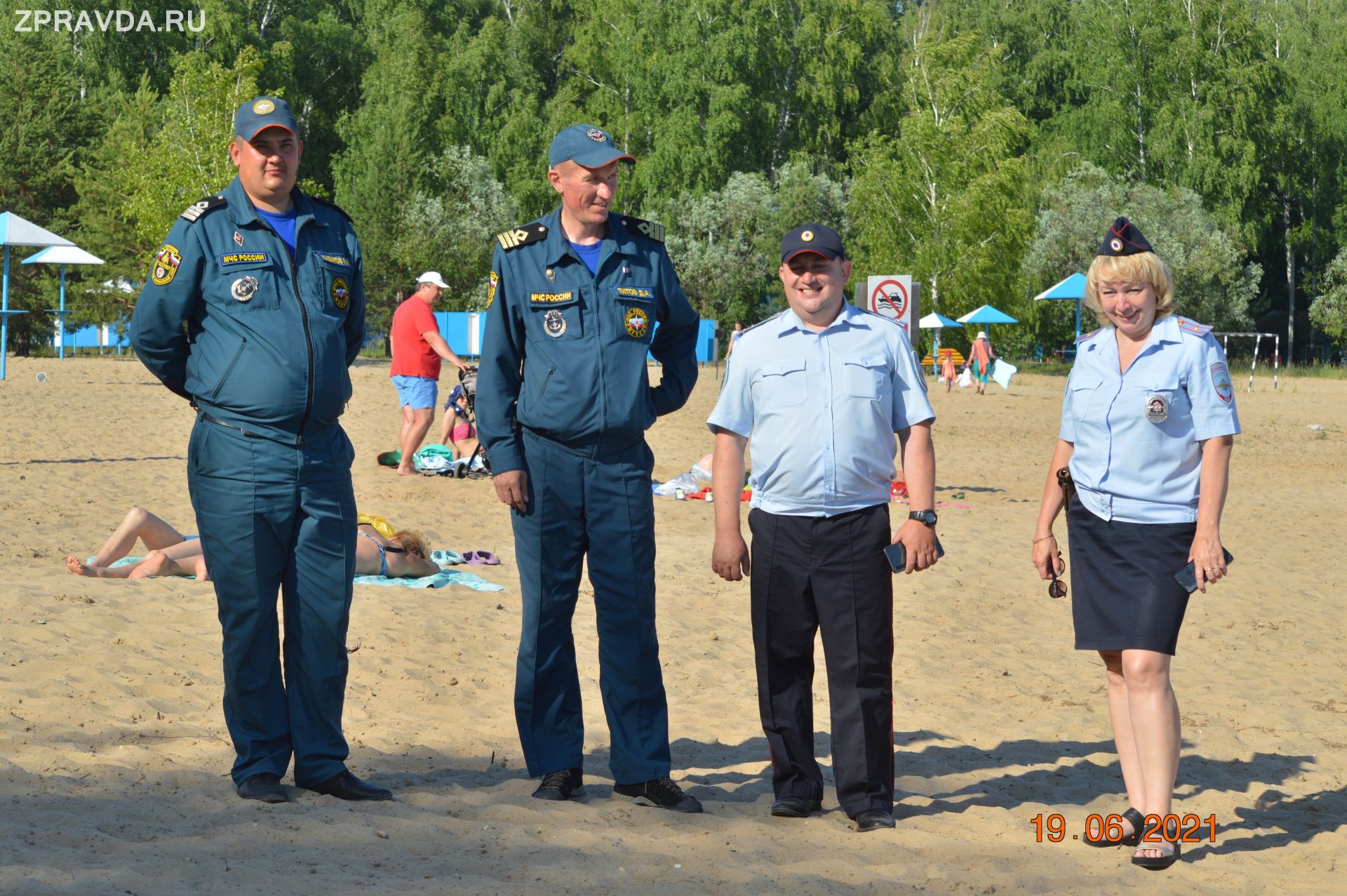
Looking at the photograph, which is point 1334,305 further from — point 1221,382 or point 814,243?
point 814,243

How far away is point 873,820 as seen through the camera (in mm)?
4727

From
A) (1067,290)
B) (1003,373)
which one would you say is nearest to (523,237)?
(1003,373)

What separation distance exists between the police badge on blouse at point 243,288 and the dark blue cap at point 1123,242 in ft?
8.88

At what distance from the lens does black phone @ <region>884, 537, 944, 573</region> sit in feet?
15.3

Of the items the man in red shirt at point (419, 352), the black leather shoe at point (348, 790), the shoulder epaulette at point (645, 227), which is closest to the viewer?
the black leather shoe at point (348, 790)

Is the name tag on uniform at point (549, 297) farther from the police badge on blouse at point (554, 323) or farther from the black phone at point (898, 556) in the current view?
the black phone at point (898, 556)

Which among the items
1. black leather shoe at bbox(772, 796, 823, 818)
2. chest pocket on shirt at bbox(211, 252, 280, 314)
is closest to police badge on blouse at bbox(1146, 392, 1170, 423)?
black leather shoe at bbox(772, 796, 823, 818)

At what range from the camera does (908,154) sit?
50688 millimetres

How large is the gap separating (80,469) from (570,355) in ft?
39.1

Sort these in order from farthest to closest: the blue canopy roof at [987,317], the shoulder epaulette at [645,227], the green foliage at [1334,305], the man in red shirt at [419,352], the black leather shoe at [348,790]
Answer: the green foliage at [1334,305]
the blue canopy roof at [987,317]
the man in red shirt at [419,352]
the shoulder epaulette at [645,227]
the black leather shoe at [348,790]

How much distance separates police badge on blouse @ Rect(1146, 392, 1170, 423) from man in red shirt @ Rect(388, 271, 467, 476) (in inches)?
363

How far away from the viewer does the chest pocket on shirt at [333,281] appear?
475cm

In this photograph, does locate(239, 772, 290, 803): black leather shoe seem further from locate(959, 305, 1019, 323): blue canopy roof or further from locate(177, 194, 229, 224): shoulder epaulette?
locate(959, 305, 1019, 323): blue canopy roof
